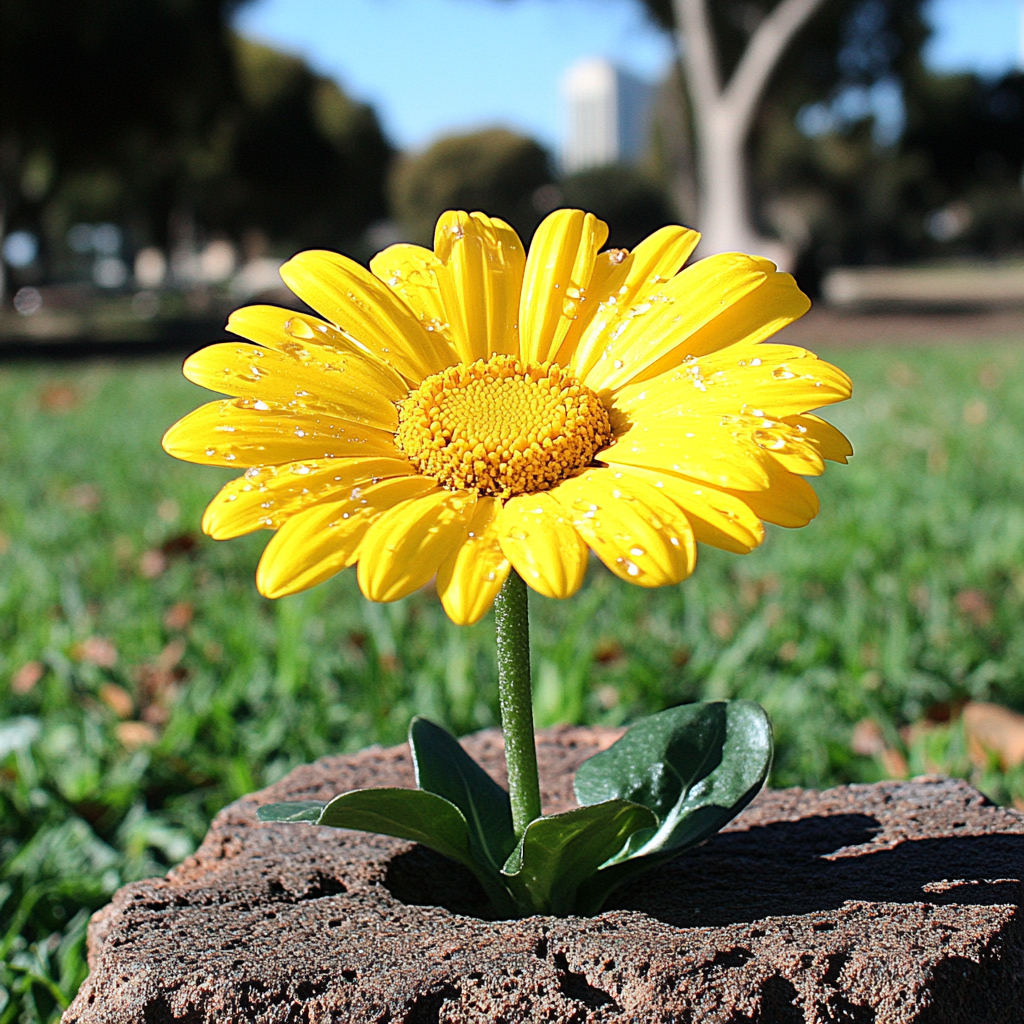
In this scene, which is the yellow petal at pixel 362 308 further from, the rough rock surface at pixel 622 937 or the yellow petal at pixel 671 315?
the rough rock surface at pixel 622 937

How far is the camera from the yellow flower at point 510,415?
3.26ft

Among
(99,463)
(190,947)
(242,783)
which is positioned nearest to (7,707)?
(242,783)

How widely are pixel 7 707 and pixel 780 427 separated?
223cm

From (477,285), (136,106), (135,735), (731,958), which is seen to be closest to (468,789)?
(731,958)

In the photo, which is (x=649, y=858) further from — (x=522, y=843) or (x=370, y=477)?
(x=370, y=477)

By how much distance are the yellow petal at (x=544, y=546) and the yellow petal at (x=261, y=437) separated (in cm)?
20

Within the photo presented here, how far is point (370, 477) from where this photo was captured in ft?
3.62

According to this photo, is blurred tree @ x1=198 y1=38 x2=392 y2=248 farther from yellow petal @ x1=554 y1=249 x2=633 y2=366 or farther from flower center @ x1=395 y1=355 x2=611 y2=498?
flower center @ x1=395 y1=355 x2=611 y2=498

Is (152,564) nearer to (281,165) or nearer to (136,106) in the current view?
(136,106)

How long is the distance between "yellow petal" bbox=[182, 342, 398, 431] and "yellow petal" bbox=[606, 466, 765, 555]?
33cm

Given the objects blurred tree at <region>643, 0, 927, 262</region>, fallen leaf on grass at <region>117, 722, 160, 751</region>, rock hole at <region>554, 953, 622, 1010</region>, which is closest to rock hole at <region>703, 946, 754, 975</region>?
rock hole at <region>554, 953, 622, 1010</region>

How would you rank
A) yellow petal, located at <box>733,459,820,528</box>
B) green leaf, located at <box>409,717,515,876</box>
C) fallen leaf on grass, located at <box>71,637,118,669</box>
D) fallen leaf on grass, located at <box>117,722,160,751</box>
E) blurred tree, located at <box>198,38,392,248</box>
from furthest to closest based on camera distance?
blurred tree, located at <box>198,38,392,248</box> → fallen leaf on grass, located at <box>71,637,118,669</box> → fallen leaf on grass, located at <box>117,722,160,751</box> → green leaf, located at <box>409,717,515,876</box> → yellow petal, located at <box>733,459,820,528</box>

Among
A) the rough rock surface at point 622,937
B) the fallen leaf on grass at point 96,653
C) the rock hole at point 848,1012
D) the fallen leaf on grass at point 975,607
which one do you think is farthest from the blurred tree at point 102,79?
the rock hole at point 848,1012

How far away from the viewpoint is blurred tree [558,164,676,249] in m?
43.7
